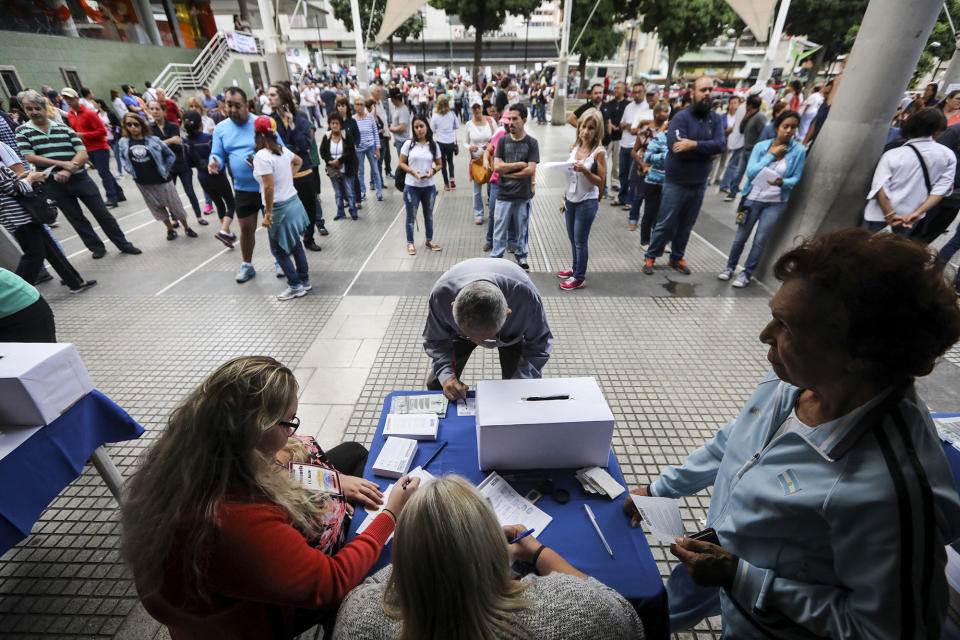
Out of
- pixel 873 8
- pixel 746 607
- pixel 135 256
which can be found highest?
pixel 873 8

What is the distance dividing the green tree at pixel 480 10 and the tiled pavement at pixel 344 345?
24.1 m

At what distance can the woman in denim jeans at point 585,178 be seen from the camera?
466 cm

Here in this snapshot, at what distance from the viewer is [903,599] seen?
97 centimetres

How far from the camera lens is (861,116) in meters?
4.18

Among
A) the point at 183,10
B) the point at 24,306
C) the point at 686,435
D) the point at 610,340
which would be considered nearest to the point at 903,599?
the point at 686,435

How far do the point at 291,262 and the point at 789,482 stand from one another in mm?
5117

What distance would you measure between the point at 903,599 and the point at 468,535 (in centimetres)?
101

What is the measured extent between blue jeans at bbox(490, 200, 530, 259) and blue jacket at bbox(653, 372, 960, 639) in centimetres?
441

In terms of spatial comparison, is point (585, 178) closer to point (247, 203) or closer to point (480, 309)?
point (480, 309)

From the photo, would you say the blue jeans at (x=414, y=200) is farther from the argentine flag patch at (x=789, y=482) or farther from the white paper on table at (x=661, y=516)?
the argentine flag patch at (x=789, y=482)

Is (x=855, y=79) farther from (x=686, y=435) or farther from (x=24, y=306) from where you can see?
(x=24, y=306)

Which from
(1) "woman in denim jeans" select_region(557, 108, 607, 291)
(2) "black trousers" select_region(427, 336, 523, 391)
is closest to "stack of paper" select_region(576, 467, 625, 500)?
(2) "black trousers" select_region(427, 336, 523, 391)

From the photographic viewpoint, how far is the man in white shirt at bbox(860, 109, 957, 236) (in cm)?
394

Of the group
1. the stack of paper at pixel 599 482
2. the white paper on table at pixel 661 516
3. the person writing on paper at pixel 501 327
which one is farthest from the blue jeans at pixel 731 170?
the white paper on table at pixel 661 516
